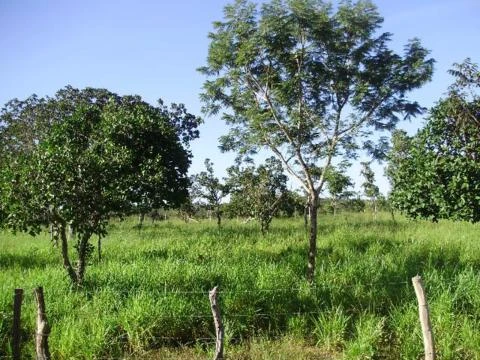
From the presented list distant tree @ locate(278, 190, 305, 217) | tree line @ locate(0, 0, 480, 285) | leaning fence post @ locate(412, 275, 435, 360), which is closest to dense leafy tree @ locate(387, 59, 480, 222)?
tree line @ locate(0, 0, 480, 285)

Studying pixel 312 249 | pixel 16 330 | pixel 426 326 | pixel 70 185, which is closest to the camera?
pixel 426 326

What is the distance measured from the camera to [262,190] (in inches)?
890

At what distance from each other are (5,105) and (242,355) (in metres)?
25.7

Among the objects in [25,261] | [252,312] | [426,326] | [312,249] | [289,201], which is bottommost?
[252,312]

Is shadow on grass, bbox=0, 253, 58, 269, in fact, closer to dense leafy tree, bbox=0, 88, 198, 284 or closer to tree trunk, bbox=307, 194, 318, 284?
dense leafy tree, bbox=0, 88, 198, 284

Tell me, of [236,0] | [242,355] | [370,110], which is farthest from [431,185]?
[242,355]

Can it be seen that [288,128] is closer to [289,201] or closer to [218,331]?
[218,331]

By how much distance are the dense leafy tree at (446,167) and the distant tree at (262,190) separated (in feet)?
25.9

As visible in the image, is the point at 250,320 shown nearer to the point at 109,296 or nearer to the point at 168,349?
the point at 168,349

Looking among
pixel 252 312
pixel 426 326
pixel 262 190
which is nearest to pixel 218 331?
pixel 252 312

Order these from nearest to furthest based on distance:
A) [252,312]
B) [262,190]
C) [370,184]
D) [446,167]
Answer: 1. [252,312]
2. [446,167]
3. [262,190]
4. [370,184]

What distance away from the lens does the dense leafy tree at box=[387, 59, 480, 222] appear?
1157 centimetres

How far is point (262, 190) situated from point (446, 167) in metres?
11.2

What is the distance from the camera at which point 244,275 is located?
9.50 m
